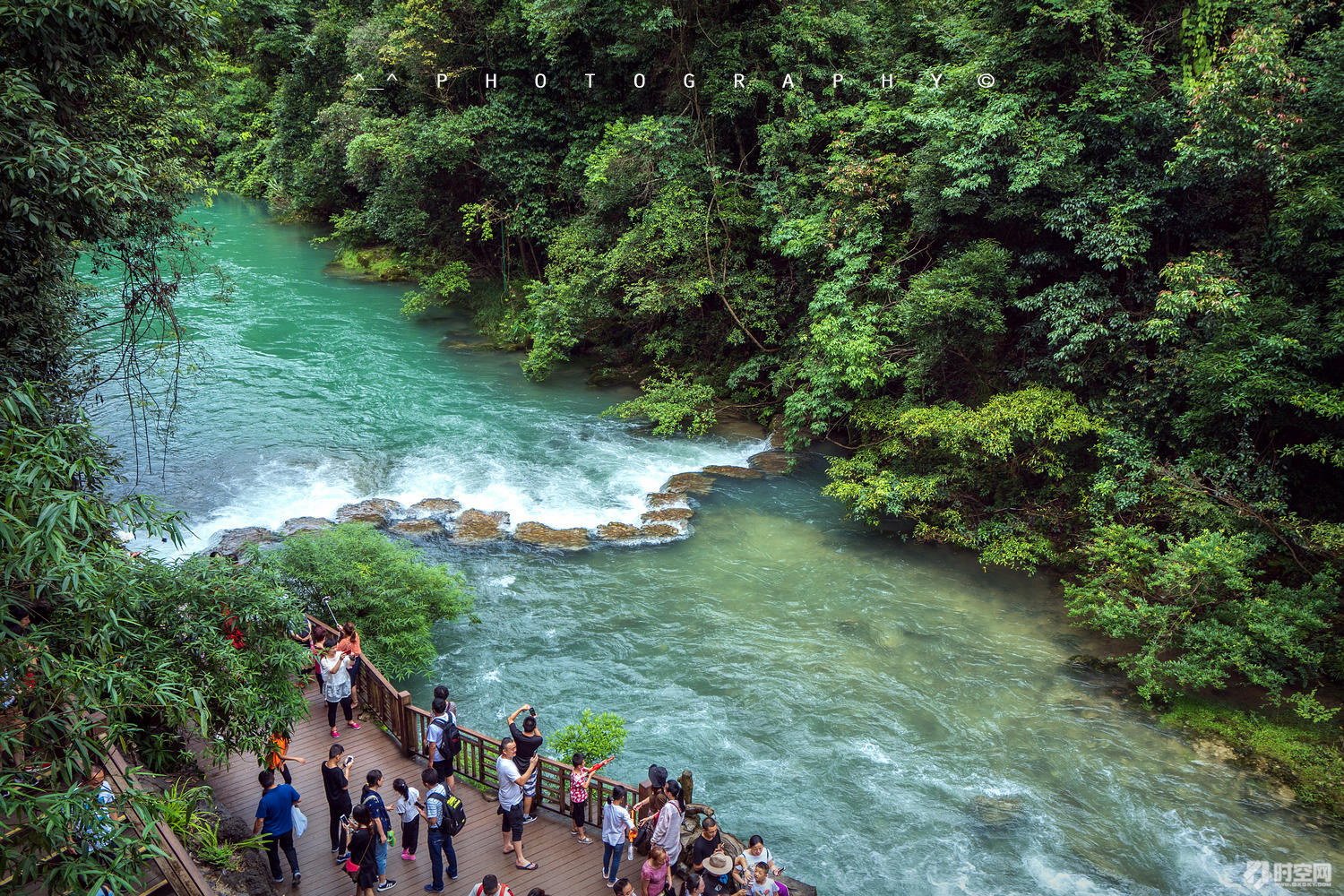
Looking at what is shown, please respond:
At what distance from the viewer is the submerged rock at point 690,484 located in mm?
20031

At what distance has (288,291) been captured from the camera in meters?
33.1

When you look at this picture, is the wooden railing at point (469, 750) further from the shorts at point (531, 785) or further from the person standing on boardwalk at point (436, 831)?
the person standing on boardwalk at point (436, 831)

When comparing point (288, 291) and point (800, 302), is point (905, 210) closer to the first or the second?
point (800, 302)

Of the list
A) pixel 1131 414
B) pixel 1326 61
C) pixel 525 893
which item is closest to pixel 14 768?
pixel 525 893

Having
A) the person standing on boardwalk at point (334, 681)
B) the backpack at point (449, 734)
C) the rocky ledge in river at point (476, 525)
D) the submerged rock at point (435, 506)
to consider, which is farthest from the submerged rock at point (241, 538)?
the backpack at point (449, 734)

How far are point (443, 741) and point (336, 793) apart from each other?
49.0 inches

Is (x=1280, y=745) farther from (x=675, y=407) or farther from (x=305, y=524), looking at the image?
(x=305, y=524)

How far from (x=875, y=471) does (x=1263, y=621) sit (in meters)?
7.44

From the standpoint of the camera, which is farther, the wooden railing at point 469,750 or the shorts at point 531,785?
the wooden railing at point 469,750

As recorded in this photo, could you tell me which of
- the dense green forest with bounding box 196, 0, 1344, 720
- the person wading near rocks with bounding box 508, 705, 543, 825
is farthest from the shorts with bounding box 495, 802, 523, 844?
the dense green forest with bounding box 196, 0, 1344, 720

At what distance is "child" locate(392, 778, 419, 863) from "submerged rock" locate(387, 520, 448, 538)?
9.63 m

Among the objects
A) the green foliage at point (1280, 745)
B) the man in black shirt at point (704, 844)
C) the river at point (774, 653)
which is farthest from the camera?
the green foliage at point (1280, 745)

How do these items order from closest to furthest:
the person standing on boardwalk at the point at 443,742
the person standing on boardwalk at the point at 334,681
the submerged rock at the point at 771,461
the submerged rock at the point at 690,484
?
the person standing on boardwalk at the point at 443,742, the person standing on boardwalk at the point at 334,681, the submerged rock at the point at 690,484, the submerged rock at the point at 771,461

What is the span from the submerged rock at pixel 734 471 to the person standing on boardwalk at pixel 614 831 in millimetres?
12404
